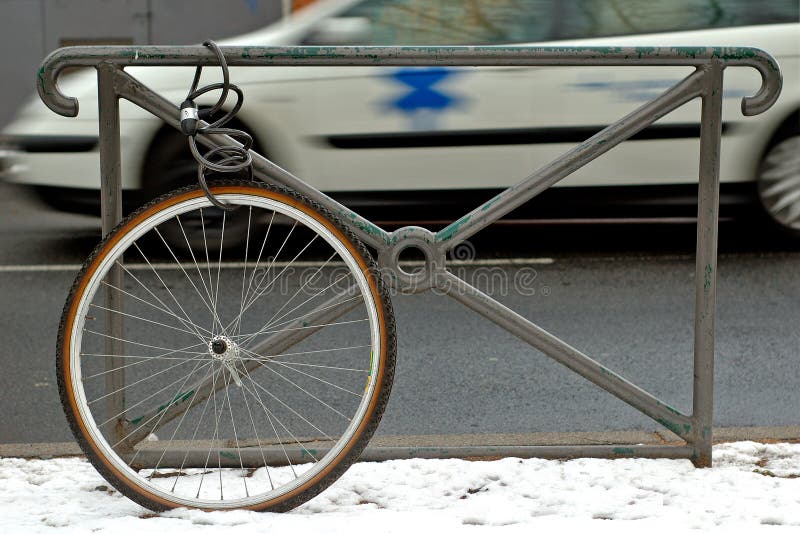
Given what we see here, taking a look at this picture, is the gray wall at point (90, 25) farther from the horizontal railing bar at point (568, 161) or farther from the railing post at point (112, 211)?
the horizontal railing bar at point (568, 161)

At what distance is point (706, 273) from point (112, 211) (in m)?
1.57

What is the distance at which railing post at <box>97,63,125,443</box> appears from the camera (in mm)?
2980

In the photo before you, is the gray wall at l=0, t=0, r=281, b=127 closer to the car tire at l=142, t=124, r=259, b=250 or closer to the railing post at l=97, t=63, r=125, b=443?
the car tire at l=142, t=124, r=259, b=250

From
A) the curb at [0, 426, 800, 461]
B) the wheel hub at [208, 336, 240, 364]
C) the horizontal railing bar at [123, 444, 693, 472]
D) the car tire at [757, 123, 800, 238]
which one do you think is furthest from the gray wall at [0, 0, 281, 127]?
the wheel hub at [208, 336, 240, 364]

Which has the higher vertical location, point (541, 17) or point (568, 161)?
point (541, 17)

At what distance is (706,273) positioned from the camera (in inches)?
124

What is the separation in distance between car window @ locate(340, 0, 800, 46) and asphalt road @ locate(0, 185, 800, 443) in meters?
1.29

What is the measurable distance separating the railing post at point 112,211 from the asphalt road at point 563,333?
112 centimetres

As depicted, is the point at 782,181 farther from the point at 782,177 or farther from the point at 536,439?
the point at 536,439

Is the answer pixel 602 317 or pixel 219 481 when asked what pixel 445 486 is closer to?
pixel 219 481

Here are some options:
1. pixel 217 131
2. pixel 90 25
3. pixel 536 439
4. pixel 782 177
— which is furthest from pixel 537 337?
pixel 90 25

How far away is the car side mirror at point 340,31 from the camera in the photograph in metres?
6.96

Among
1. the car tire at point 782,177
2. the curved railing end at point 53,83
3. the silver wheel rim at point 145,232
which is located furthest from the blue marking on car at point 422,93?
the silver wheel rim at point 145,232

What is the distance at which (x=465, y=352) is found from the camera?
16.9ft
